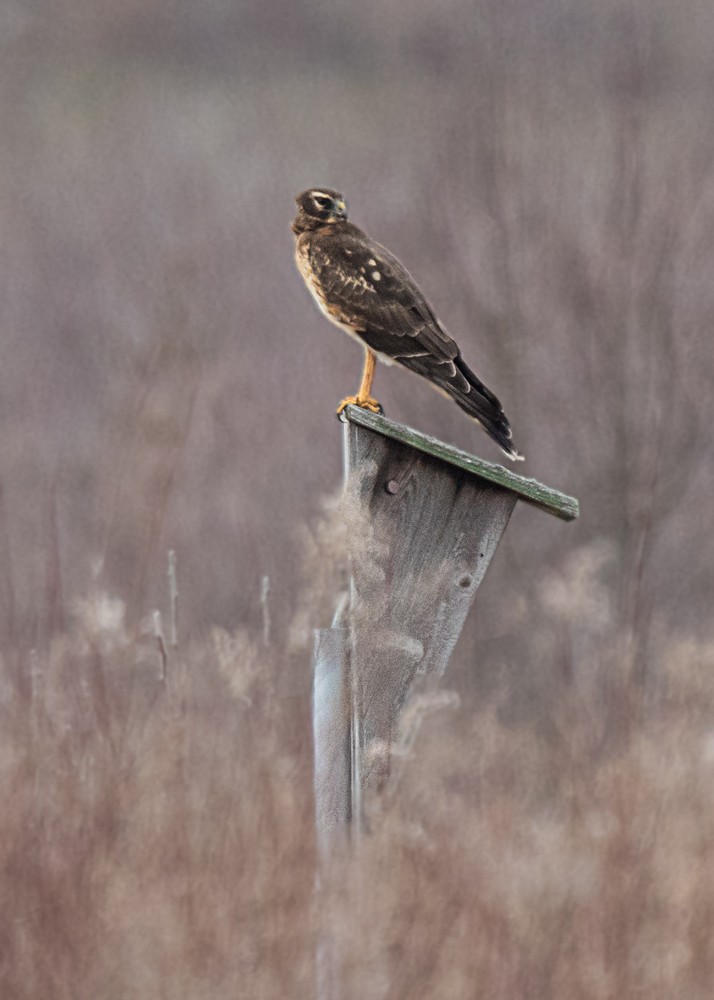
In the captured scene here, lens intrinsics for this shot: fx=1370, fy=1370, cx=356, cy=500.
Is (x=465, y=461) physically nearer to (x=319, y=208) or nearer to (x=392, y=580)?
(x=392, y=580)

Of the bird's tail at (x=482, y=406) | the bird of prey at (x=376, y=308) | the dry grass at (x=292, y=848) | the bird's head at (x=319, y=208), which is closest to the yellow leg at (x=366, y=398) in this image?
the bird of prey at (x=376, y=308)

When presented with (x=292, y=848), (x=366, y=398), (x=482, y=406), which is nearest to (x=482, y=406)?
(x=482, y=406)

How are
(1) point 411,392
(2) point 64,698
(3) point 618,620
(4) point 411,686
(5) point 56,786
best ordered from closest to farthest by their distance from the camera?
(5) point 56,786 < (2) point 64,698 < (4) point 411,686 < (3) point 618,620 < (1) point 411,392

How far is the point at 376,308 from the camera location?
115 inches

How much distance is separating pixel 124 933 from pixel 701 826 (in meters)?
0.94

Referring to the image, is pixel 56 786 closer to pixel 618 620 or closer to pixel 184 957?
pixel 184 957

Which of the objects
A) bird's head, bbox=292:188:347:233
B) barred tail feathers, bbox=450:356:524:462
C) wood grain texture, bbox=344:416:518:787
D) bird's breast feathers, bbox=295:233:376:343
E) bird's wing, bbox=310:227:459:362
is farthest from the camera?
bird's head, bbox=292:188:347:233

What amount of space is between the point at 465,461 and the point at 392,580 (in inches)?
10.1

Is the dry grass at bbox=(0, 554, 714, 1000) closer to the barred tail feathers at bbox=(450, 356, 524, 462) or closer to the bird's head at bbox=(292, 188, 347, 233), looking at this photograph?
the barred tail feathers at bbox=(450, 356, 524, 462)

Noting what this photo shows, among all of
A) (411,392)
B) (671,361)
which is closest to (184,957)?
(411,392)

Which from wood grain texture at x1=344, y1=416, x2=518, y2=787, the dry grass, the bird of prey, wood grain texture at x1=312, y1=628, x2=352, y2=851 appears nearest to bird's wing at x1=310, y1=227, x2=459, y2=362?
the bird of prey

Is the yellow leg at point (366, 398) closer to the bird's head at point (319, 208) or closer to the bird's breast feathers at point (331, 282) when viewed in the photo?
the bird's breast feathers at point (331, 282)

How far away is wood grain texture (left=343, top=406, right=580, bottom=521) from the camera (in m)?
2.48

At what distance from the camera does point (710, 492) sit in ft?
23.8
